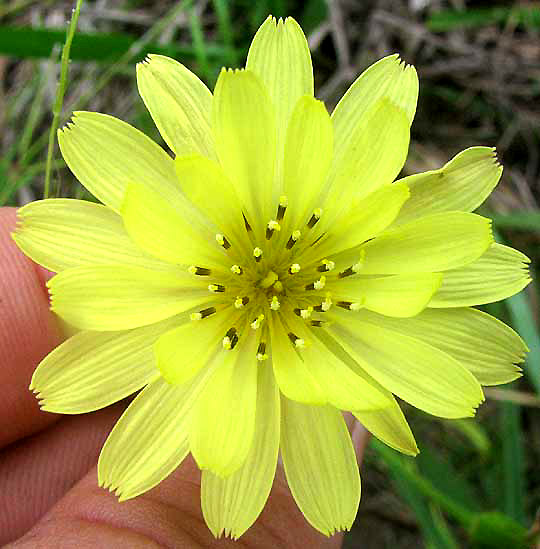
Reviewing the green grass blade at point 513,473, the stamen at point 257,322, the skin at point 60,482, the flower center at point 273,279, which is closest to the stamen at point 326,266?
the flower center at point 273,279

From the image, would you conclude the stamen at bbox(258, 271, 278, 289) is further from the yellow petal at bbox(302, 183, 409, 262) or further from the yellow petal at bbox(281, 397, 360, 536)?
the yellow petal at bbox(281, 397, 360, 536)

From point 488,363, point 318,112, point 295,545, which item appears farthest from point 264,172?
point 295,545

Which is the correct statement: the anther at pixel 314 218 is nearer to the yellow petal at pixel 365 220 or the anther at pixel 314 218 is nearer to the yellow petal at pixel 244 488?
the yellow petal at pixel 365 220

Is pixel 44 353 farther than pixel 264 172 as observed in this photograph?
Yes

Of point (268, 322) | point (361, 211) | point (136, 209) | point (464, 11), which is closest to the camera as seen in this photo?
point (136, 209)

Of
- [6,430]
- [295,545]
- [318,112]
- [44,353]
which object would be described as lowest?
[295,545]

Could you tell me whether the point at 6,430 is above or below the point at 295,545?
above

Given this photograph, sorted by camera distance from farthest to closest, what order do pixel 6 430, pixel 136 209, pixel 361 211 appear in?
pixel 6 430 < pixel 361 211 < pixel 136 209

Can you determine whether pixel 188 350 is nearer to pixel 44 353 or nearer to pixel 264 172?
pixel 264 172

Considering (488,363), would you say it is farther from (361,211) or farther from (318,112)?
(318,112)
